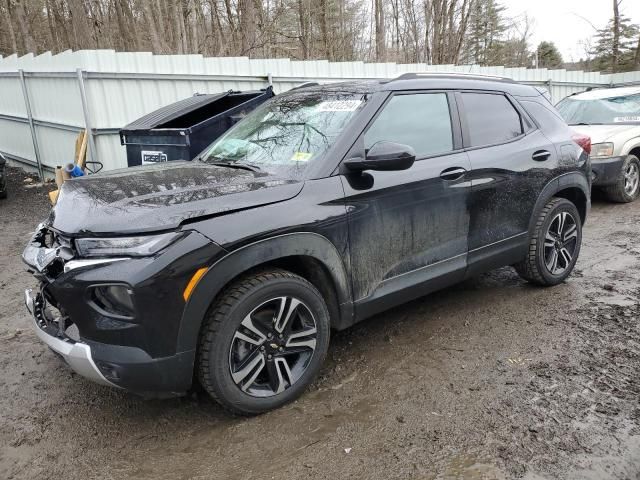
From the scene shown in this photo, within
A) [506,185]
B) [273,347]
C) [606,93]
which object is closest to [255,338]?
[273,347]

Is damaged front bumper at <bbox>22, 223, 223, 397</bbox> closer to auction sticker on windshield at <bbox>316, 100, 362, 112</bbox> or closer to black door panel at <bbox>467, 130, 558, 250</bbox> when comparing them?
auction sticker on windshield at <bbox>316, 100, 362, 112</bbox>

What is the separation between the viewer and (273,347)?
9.13 ft

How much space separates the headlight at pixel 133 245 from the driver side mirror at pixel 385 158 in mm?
1170

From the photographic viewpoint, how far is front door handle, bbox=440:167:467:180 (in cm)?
349

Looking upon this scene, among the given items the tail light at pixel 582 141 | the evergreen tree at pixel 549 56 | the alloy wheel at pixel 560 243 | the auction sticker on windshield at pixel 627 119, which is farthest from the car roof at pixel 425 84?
the evergreen tree at pixel 549 56

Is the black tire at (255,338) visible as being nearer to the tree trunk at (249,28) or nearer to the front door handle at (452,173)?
the front door handle at (452,173)

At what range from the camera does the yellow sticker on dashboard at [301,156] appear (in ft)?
10.2

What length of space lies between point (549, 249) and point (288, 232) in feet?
9.16

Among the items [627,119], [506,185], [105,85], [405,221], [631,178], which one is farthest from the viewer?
[105,85]

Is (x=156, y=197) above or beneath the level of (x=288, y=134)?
beneath

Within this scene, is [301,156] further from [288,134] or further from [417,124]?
[417,124]

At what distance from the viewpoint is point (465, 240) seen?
3691mm

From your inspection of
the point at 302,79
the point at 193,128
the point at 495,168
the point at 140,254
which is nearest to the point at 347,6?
the point at 302,79

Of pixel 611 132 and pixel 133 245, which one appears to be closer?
pixel 133 245
